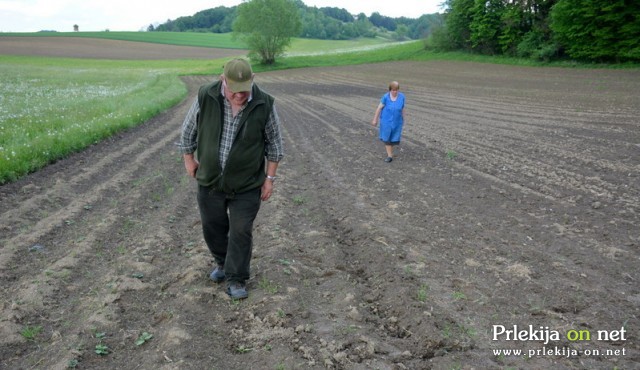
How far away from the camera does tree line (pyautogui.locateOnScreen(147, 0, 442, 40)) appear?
111 metres

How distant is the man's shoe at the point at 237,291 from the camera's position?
4.66 m

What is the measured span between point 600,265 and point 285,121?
1348 centimetres

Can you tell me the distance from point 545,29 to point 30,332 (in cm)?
4472

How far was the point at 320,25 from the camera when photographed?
110500mm

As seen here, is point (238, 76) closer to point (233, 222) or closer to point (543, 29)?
point (233, 222)

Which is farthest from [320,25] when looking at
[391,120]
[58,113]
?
[391,120]

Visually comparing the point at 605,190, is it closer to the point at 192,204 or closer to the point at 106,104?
the point at 192,204

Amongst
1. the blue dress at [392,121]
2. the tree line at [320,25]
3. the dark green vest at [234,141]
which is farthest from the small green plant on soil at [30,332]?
the tree line at [320,25]

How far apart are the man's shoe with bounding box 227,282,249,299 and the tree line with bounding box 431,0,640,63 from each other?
3544cm

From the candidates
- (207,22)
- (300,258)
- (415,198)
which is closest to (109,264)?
(300,258)

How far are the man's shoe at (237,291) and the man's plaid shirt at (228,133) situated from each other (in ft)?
3.89

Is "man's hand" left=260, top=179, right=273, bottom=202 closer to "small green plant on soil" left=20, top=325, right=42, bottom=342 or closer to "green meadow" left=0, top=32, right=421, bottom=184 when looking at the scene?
"small green plant on soil" left=20, top=325, right=42, bottom=342

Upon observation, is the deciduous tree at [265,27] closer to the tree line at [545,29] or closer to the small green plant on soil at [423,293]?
the tree line at [545,29]

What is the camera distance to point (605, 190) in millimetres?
8250
